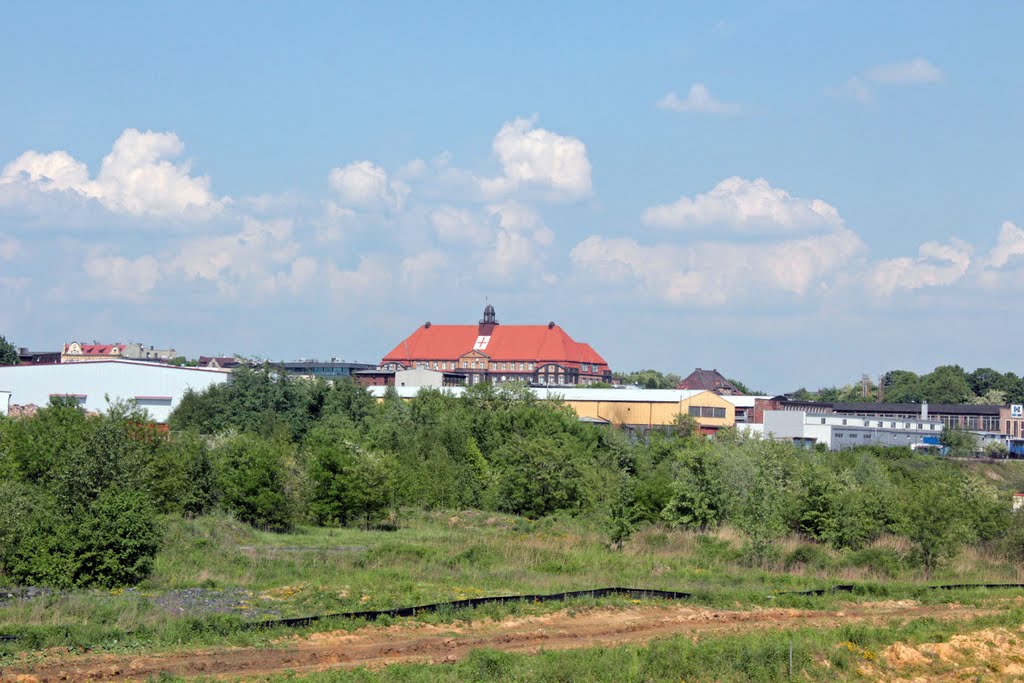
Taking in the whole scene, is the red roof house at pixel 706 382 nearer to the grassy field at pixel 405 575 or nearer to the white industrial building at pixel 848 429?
the white industrial building at pixel 848 429

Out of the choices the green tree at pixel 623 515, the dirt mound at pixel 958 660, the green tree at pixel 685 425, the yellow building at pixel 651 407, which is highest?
the yellow building at pixel 651 407

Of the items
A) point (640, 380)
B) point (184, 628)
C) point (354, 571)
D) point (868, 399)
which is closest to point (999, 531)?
point (354, 571)

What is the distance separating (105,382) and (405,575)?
175 feet

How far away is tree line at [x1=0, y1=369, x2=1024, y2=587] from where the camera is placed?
2539 cm

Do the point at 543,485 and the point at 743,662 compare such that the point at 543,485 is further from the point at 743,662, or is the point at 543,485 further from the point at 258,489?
the point at 743,662

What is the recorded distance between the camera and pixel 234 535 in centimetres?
3338

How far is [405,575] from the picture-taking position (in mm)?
27656

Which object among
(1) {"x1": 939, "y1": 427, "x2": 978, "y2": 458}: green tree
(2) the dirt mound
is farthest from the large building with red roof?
(2) the dirt mound

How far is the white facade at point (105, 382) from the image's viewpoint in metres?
Answer: 72.9

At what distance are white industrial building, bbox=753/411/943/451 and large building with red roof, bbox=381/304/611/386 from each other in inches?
2386

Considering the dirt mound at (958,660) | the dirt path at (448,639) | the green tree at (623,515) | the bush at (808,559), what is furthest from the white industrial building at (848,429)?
the dirt mound at (958,660)

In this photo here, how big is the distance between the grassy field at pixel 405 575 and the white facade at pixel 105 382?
38112 mm

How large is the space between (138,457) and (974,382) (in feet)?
540

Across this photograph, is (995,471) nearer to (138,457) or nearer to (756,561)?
(756,561)
